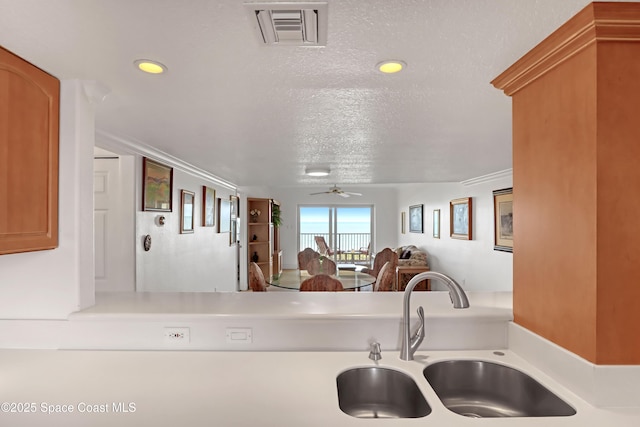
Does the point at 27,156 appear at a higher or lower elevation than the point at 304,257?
higher

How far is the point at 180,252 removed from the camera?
13.1 feet

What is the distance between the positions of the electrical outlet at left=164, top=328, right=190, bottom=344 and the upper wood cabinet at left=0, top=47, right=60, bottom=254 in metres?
0.63

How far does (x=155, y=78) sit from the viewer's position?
61.4 inches

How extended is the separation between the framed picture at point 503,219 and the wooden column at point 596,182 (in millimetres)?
3488

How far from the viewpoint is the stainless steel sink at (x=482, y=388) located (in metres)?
1.34

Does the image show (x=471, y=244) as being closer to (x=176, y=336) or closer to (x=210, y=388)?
(x=176, y=336)

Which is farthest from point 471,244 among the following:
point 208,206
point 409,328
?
point 409,328

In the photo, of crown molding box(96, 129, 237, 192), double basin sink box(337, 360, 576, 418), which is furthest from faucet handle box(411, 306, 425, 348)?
crown molding box(96, 129, 237, 192)

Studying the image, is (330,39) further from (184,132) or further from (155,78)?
(184,132)

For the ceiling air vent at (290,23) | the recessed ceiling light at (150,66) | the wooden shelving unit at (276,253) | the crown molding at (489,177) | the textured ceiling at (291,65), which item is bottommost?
the wooden shelving unit at (276,253)

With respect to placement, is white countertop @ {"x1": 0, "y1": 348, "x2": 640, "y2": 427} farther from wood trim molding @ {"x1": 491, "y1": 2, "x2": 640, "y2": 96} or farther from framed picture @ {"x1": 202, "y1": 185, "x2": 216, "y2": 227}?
framed picture @ {"x1": 202, "y1": 185, "x2": 216, "y2": 227}

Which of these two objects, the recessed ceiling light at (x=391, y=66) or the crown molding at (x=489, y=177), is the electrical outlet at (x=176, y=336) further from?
the crown molding at (x=489, y=177)

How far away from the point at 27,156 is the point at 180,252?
2.73m

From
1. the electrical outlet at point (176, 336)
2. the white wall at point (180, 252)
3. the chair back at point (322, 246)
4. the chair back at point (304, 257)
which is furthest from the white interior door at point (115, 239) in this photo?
the chair back at point (322, 246)
